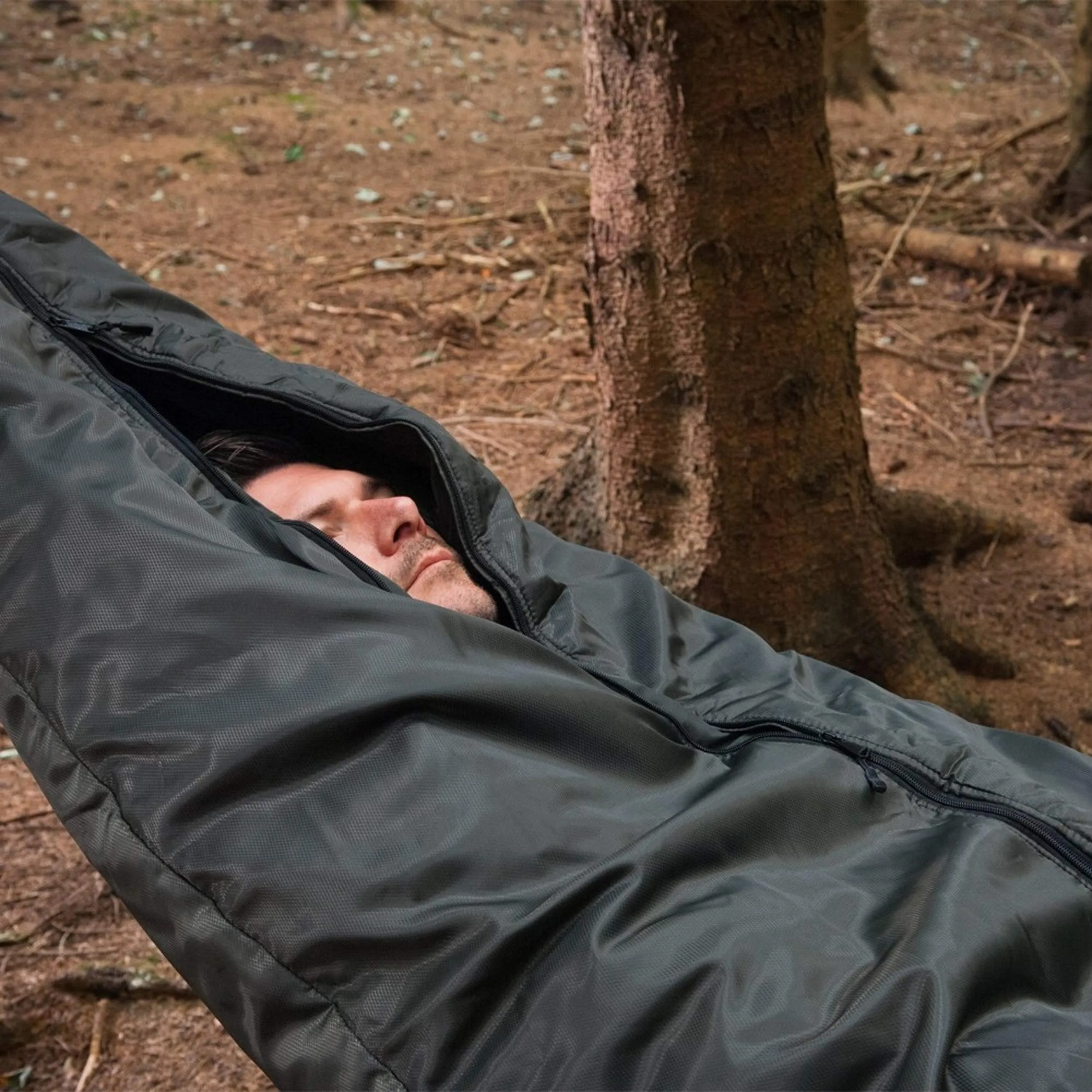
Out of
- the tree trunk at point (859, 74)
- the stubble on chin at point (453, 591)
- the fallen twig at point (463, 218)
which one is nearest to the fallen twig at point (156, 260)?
the fallen twig at point (463, 218)

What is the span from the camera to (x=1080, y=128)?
18.0ft

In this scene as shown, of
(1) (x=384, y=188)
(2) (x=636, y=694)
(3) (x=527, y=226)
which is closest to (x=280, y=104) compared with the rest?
(1) (x=384, y=188)

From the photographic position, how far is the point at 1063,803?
172 centimetres

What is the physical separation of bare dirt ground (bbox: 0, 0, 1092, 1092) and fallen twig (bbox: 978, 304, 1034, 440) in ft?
0.10

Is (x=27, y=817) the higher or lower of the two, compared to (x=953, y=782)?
lower

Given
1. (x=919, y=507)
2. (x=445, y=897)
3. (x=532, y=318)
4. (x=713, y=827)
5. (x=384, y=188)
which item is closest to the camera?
(x=445, y=897)

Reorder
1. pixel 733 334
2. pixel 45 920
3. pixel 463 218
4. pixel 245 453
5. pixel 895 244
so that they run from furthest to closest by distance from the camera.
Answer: pixel 463 218
pixel 895 244
pixel 733 334
pixel 45 920
pixel 245 453

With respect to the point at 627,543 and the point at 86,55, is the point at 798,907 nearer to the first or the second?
the point at 627,543

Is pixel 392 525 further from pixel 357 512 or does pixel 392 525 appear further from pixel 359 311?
pixel 359 311

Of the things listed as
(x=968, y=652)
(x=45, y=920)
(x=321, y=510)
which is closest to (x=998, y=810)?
(x=321, y=510)

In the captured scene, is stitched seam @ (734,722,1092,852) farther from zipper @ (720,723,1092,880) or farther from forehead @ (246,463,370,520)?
forehead @ (246,463,370,520)

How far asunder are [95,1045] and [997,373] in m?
3.82

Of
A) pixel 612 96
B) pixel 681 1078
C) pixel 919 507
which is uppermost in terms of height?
pixel 612 96

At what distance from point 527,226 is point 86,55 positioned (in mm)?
3888
